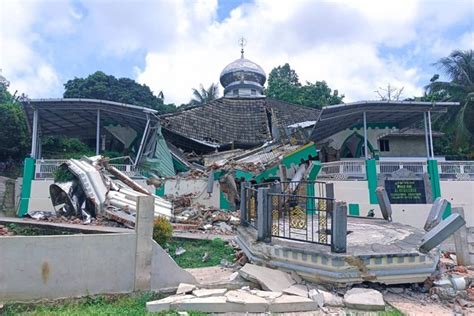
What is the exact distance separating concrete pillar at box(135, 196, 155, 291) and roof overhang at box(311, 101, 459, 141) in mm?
10775

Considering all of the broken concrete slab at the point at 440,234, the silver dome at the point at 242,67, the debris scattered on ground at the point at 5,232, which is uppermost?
the silver dome at the point at 242,67

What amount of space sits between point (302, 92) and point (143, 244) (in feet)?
95.3

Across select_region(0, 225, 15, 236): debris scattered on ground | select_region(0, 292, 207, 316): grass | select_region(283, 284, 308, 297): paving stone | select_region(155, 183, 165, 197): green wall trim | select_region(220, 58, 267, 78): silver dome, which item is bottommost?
select_region(0, 292, 207, 316): grass

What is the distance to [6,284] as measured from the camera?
4.34 metres

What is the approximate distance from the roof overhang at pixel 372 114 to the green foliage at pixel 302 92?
12.1 m

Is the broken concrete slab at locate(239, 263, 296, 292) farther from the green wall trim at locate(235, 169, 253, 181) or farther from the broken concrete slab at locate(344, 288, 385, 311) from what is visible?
the green wall trim at locate(235, 169, 253, 181)

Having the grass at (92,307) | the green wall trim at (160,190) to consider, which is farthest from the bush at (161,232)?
the green wall trim at (160,190)

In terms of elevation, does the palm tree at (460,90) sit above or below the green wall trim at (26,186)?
above

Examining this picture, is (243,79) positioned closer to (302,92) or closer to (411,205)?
(302,92)

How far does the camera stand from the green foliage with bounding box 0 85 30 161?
67.8 ft

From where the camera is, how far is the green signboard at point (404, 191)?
1361 cm

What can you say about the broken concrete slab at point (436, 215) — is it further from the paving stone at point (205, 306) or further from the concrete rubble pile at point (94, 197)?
the concrete rubble pile at point (94, 197)

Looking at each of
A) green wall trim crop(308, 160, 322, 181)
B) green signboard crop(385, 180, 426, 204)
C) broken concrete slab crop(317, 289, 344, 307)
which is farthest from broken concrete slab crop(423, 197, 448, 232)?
green signboard crop(385, 180, 426, 204)

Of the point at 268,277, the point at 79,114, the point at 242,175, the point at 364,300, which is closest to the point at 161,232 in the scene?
the point at 268,277
